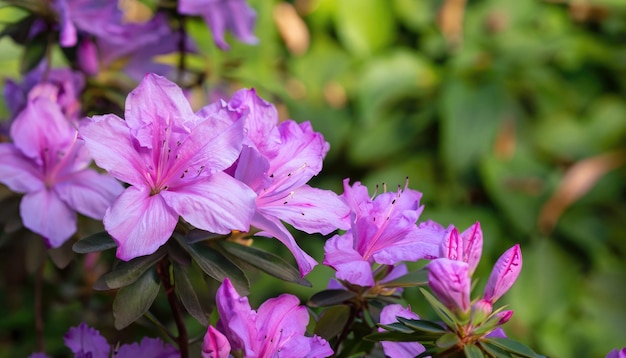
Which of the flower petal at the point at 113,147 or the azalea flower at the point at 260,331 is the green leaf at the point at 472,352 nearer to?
the azalea flower at the point at 260,331

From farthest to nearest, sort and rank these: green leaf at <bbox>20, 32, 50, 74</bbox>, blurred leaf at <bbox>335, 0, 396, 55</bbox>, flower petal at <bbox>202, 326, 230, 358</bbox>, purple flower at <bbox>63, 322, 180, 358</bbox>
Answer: blurred leaf at <bbox>335, 0, 396, 55</bbox> < green leaf at <bbox>20, 32, 50, 74</bbox> < purple flower at <bbox>63, 322, 180, 358</bbox> < flower petal at <bbox>202, 326, 230, 358</bbox>

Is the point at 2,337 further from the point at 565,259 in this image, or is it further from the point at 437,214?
the point at 565,259

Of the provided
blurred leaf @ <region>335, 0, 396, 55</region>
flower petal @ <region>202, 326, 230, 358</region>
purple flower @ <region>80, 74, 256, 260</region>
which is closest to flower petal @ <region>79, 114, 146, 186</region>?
purple flower @ <region>80, 74, 256, 260</region>

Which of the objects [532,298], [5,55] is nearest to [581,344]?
[532,298]

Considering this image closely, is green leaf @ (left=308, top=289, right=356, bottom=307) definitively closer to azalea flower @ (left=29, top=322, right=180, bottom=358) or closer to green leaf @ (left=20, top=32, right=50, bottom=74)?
azalea flower @ (left=29, top=322, right=180, bottom=358)

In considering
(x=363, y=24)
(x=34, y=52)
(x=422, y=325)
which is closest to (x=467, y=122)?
(x=363, y=24)

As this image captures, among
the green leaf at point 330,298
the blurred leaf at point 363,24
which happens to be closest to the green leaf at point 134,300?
the green leaf at point 330,298
